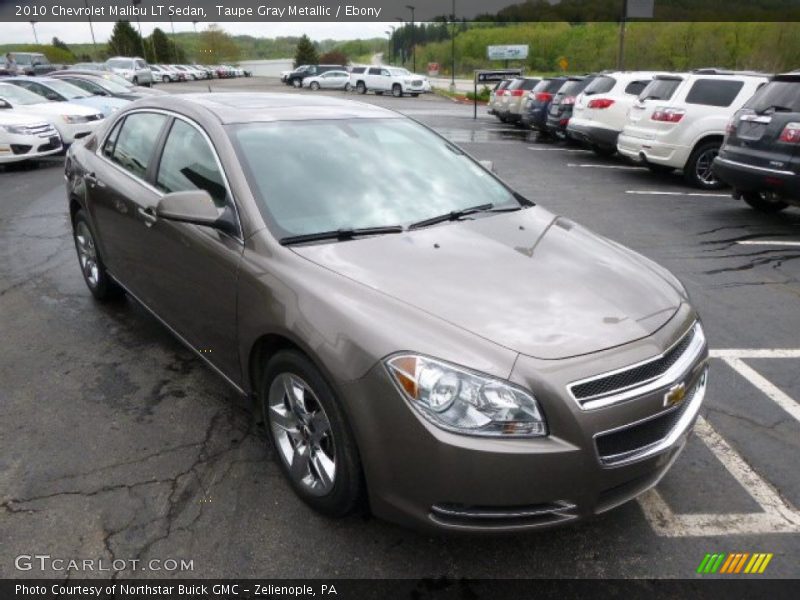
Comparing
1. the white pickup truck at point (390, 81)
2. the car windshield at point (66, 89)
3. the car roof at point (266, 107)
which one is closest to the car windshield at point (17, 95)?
the car windshield at point (66, 89)

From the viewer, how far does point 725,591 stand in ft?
7.89

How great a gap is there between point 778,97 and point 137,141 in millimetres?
6676

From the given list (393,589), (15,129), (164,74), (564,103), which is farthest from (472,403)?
(164,74)

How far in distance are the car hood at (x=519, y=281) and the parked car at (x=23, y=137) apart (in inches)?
454

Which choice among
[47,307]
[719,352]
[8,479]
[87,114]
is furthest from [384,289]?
[87,114]

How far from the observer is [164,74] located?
187 feet

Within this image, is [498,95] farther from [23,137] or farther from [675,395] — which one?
[675,395]

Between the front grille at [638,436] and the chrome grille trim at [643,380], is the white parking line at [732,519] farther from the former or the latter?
the chrome grille trim at [643,380]

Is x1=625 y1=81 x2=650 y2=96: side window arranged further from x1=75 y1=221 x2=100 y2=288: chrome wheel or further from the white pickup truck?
the white pickup truck

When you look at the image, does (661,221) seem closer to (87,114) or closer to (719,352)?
(719,352)

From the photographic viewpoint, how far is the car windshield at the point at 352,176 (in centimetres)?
308

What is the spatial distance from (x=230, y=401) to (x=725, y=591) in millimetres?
2583

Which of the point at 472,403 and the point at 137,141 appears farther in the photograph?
the point at 137,141

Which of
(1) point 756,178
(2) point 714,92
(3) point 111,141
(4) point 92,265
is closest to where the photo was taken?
(3) point 111,141
